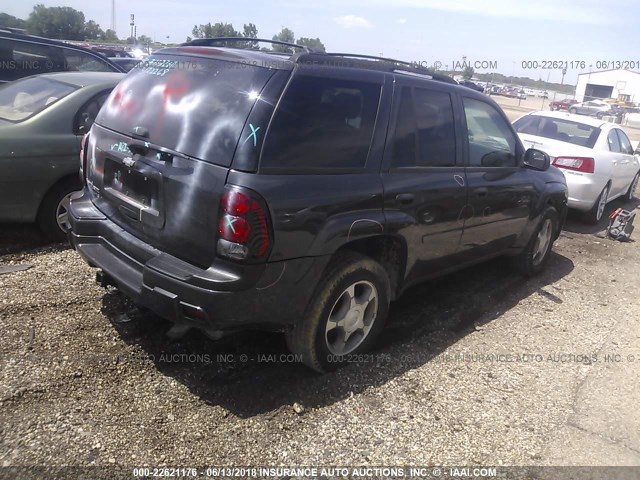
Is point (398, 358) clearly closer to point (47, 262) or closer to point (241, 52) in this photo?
point (241, 52)

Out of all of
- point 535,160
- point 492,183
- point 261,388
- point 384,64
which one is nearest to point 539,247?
point 535,160

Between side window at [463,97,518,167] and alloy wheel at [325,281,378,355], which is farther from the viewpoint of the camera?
side window at [463,97,518,167]

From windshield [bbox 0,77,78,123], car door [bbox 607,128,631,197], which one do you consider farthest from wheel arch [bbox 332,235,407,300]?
car door [bbox 607,128,631,197]

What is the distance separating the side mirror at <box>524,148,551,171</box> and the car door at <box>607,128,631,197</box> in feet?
12.5

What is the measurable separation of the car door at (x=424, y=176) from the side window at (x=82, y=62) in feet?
19.0

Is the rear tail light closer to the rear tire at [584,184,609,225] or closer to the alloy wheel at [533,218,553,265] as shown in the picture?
the rear tire at [584,184,609,225]

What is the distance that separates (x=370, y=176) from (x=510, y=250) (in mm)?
2477

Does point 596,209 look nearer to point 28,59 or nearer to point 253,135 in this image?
→ point 253,135

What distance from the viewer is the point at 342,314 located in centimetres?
337

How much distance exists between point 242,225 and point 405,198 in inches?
49.2

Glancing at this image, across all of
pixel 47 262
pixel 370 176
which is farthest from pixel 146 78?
pixel 47 262

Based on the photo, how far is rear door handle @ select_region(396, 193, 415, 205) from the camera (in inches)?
133

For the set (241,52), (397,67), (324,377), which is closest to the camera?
(241,52)

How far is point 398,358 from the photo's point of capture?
3.70 meters
